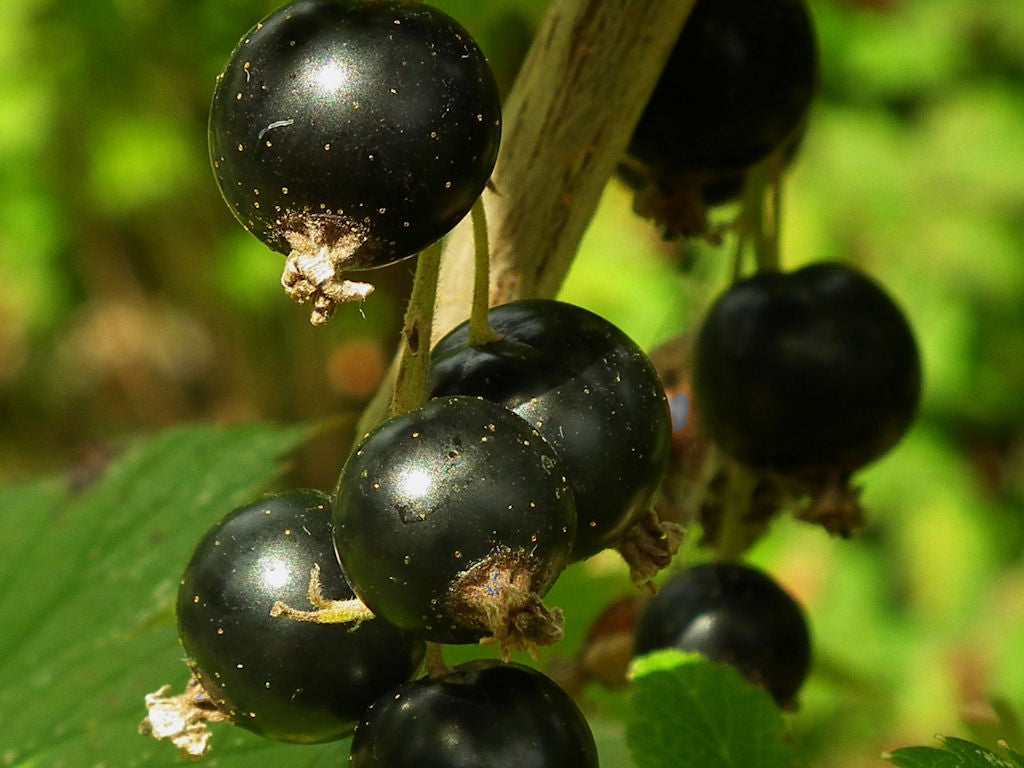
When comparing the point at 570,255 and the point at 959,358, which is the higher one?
the point at 570,255

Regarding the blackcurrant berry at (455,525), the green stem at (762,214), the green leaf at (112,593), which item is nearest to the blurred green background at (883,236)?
the green leaf at (112,593)

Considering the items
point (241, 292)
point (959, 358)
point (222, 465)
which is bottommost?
point (241, 292)

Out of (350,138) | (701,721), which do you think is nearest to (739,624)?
(701,721)

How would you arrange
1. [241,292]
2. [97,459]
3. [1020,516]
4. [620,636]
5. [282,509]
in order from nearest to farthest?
[282,509] → [620,636] → [97,459] → [1020,516] → [241,292]

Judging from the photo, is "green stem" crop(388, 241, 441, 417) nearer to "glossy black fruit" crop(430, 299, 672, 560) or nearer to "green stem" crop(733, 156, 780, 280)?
"glossy black fruit" crop(430, 299, 672, 560)

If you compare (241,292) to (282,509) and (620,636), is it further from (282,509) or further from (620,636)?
(282,509)

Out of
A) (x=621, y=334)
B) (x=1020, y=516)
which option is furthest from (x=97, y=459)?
(x=1020, y=516)

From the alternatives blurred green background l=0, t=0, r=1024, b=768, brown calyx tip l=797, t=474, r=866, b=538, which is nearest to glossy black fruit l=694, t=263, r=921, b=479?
brown calyx tip l=797, t=474, r=866, b=538
